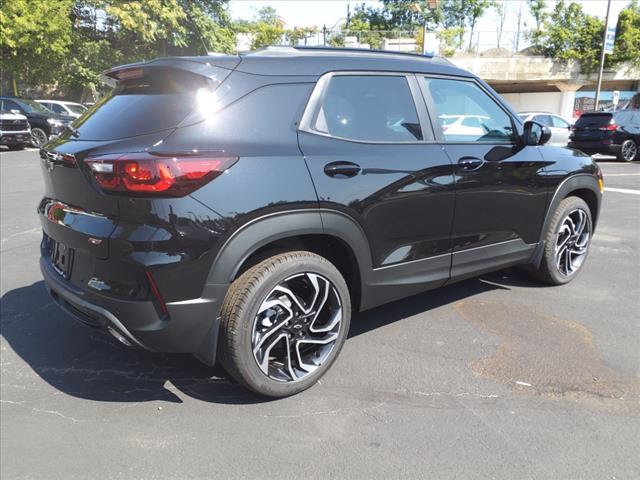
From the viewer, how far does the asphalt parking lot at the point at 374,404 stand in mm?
2303

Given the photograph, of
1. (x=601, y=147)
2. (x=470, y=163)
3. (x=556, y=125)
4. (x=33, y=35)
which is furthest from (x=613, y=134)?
(x=33, y=35)

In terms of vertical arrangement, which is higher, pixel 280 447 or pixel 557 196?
pixel 557 196

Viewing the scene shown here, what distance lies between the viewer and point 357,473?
223 centimetres

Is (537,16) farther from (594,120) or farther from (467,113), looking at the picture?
(467,113)

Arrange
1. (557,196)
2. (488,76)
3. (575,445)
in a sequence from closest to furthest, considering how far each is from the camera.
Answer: (575,445), (557,196), (488,76)

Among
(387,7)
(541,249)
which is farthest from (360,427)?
(387,7)

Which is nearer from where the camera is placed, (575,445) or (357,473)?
(357,473)

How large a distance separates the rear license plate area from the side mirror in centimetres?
318

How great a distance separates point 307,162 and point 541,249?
2438 millimetres

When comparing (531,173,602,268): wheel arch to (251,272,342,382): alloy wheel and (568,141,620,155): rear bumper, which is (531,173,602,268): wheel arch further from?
(568,141,620,155): rear bumper

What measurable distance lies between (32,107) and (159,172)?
1927 centimetres

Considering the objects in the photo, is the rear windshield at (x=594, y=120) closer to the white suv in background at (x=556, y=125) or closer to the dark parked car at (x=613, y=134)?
the dark parked car at (x=613, y=134)

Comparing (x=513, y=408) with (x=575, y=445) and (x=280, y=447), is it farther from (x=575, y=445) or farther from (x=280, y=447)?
(x=280, y=447)

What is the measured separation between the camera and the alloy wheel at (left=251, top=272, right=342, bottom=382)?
2.65 metres
